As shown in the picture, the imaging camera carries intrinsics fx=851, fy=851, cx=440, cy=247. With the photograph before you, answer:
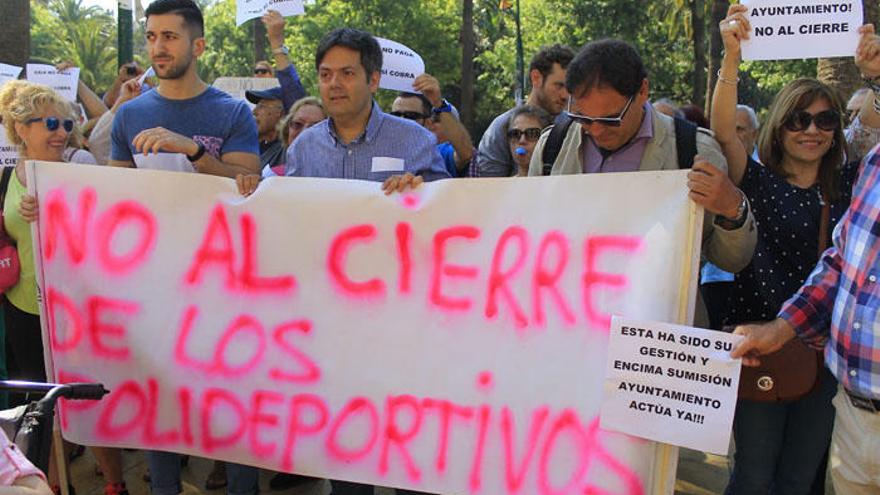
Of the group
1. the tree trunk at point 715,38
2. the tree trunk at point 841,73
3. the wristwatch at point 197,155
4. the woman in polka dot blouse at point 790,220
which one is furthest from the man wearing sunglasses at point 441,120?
the tree trunk at point 715,38

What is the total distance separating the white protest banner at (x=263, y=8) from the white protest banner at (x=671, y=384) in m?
3.02

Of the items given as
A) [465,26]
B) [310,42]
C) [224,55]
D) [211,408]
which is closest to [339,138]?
[211,408]

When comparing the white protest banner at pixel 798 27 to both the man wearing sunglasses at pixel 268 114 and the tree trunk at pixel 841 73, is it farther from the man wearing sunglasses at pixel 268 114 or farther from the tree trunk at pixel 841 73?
the tree trunk at pixel 841 73

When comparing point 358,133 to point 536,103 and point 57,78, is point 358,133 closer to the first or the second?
point 536,103

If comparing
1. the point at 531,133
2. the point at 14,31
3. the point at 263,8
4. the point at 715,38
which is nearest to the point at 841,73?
the point at 531,133

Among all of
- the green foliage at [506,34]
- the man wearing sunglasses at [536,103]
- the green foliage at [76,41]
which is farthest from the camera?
the green foliage at [76,41]

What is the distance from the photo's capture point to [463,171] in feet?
16.4

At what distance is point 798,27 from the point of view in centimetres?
272

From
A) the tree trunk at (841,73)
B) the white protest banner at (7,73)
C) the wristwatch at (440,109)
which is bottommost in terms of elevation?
the wristwatch at (440,109)

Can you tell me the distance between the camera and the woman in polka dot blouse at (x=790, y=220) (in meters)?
2.79

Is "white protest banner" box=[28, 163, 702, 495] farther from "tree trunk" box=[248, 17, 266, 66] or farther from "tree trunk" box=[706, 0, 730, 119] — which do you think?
"tree trunk" box=[248, 17, 266, 66]

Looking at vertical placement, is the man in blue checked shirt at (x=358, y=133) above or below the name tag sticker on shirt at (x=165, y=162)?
above

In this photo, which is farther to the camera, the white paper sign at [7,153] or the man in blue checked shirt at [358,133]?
the white paper sign at [7,153]

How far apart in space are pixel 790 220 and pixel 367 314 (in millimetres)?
1467
